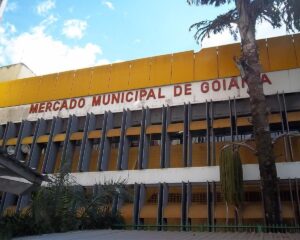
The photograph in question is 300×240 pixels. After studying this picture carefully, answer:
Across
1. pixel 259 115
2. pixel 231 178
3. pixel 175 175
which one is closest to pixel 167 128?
pixel 175 175

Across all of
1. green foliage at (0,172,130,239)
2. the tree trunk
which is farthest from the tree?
green foliage at (0,172,130,239)

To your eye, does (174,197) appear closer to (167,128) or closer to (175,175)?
(175,175)

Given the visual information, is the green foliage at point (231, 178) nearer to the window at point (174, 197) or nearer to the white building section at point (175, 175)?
the white building section at point (175, 175)

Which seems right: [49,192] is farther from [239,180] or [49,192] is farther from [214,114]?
[214,114]

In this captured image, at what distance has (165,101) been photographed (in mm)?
18672

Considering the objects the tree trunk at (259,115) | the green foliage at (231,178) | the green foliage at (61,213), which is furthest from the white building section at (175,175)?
the green foliage at (61,213)

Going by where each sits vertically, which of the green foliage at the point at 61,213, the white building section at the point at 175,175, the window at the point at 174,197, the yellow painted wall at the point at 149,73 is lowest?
the green foliage at the point at 61,213

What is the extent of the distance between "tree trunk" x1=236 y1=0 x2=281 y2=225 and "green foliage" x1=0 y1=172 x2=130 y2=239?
543cm

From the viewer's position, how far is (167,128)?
1803 cm

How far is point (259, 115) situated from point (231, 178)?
9.33 feet

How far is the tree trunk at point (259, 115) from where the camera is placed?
12.2 m

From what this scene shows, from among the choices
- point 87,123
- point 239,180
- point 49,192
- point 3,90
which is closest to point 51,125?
point 87,123

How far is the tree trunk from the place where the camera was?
1225cm

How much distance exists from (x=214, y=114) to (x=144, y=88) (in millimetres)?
4302
